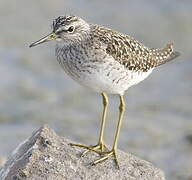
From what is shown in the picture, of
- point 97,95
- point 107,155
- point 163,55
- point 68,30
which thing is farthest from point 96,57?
point 97,95

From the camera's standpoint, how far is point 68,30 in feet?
27.0

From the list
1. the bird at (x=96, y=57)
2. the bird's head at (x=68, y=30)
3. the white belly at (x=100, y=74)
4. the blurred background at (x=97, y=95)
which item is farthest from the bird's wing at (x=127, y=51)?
the blurred background at (x=97, y=95)

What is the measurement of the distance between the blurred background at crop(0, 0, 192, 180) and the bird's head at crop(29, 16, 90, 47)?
408 centimetres

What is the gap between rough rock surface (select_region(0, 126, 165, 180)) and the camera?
24.6ft

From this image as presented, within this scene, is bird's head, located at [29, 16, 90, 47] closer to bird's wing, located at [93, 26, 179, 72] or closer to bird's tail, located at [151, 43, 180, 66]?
bird's wing, located at [93, 26, 179, 72]

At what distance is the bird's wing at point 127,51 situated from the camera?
8258 millimetres

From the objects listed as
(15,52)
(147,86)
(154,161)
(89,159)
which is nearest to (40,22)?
(15,52)

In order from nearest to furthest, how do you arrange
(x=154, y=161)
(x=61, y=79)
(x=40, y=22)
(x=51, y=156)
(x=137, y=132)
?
(x=51, y=156), (x=154, y=161), (x=137, y=132), (x=61, y=79), (x=40, y=22)

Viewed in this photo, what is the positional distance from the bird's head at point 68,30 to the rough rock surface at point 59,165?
1.21 meters

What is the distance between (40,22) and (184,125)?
18.7 feet

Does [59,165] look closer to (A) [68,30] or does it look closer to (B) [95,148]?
(B) [95,148]

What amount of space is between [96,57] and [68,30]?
1.87 ft

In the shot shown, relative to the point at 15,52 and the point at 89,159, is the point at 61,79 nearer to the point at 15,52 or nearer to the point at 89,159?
the point at 15,52

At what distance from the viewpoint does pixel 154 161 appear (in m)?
12.0
